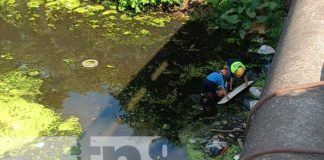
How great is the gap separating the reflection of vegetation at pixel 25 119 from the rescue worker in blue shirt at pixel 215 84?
183cm

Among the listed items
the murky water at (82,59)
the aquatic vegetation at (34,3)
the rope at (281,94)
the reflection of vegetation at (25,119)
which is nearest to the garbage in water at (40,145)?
the reflection of vegetation at (25,119)

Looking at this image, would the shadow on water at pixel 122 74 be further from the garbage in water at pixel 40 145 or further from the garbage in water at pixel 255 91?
the garbage in water at pixel 255 91

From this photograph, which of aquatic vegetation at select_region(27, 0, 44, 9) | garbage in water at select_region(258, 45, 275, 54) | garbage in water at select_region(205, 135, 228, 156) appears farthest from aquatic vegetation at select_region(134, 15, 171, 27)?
garbage in water at select_region(205, 135, 228, 156)

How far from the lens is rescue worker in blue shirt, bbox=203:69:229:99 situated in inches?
231

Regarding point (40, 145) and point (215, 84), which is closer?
point (40, 145)

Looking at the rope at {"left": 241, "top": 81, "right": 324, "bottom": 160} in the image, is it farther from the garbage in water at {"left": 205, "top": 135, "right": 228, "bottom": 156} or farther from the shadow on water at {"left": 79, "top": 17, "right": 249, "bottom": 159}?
the shadow on water at {"left": 79, "top": 17, "right": 249, "bottom": 159}

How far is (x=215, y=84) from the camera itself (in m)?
5.88

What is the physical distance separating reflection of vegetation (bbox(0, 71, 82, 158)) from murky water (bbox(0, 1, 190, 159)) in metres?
0.15

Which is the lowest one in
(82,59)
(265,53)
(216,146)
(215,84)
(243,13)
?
(216,146)

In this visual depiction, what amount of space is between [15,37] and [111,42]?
5.87ft

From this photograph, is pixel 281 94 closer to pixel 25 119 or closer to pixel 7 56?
pixel 25 119

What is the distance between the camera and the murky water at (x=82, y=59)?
605cm

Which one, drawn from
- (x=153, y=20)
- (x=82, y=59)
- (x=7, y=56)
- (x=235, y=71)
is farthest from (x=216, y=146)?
(x=7, y=56)

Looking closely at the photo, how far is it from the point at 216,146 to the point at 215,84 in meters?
1.04
